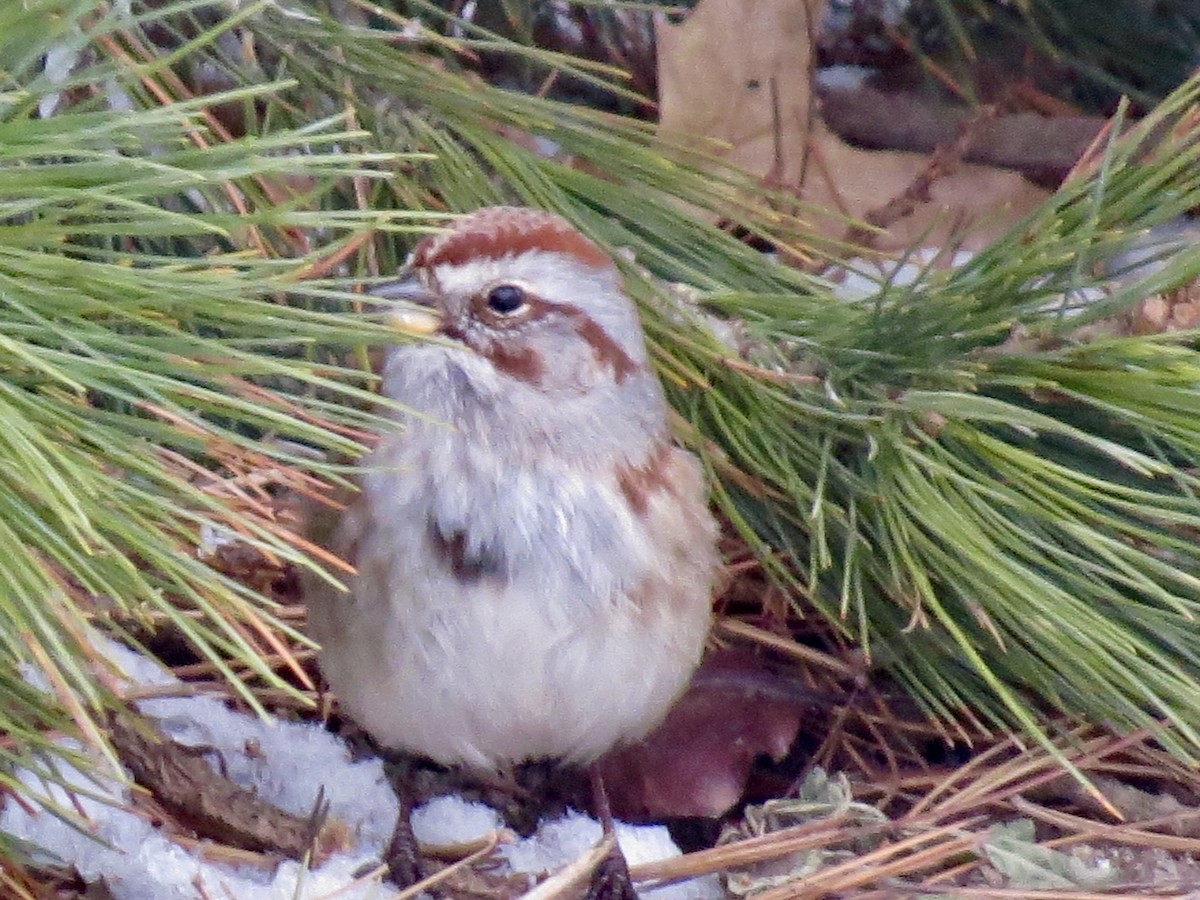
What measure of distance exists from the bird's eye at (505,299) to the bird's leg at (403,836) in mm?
723

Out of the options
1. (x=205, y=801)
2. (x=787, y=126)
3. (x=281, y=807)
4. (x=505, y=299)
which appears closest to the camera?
(x=205, y=801)

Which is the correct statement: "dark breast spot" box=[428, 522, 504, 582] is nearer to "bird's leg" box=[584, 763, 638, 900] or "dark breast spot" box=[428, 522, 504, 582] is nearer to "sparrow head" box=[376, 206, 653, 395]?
"sparrow head" box=[376, 206, 653, 395]

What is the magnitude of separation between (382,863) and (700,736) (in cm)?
53

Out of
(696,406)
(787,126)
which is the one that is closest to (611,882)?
(696,406)

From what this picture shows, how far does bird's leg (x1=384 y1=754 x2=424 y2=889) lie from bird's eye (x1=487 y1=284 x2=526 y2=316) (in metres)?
0.72

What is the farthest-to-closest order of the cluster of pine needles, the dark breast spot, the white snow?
the dark breast spot, the white snow, the cluster of pine needles

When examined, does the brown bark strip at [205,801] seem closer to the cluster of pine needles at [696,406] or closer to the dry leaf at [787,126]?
the cluster of pine needles at [696,406]

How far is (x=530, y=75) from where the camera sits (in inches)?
106

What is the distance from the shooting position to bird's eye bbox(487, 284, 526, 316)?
2059 millimetres

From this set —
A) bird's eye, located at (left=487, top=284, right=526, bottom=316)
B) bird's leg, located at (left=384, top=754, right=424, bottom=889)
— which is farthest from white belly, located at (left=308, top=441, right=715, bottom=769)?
bird's eye, located at (left=487, top=284, right=526, bottom=316)

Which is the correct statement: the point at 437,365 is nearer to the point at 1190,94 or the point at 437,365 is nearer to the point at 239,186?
the point at 239,186

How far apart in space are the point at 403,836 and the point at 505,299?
0.76 metres

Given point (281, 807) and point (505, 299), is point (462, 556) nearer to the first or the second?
point (505, 299)

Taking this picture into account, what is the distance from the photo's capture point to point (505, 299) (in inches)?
81.7
